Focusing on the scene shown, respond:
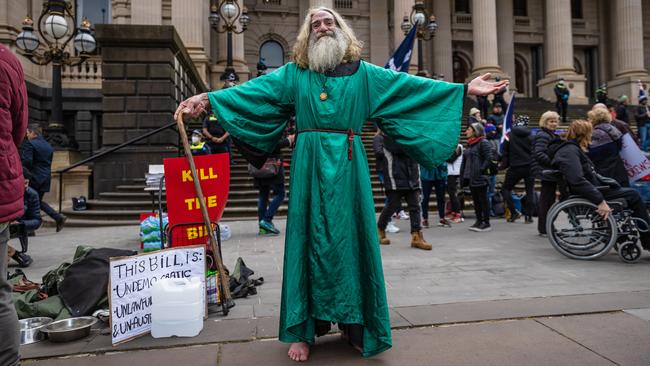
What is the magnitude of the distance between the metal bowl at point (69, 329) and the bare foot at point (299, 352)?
152cm

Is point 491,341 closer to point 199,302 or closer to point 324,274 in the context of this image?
point 324,274

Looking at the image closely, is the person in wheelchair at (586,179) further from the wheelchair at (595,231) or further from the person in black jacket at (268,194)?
the person in black jacket at (268,194)

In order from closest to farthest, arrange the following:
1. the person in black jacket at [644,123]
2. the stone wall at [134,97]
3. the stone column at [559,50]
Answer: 1. the stone wall at [134,97]
2. the person in black jacket at [644,123]
3. the stone column at [559,50]

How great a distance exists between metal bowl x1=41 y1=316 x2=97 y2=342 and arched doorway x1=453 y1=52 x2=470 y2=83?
3217 centimetres

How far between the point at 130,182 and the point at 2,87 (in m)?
9.47

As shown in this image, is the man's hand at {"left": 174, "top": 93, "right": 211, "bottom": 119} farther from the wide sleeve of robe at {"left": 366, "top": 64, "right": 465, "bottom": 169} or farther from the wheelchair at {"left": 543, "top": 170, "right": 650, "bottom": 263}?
the wheelchair at {"left": 543, "top": 170, "right": 650, "bottom": 263}

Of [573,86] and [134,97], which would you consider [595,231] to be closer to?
[134,97]

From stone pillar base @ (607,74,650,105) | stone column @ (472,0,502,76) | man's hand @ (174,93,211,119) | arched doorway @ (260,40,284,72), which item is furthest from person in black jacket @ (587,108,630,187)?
stone pillar base @ (607,74,650,105)

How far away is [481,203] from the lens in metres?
8.06

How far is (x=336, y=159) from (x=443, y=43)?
30.3m

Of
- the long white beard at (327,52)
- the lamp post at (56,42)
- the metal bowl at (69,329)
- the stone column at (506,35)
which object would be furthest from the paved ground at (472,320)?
the stone column at (506,35)

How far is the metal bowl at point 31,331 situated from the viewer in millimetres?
3205

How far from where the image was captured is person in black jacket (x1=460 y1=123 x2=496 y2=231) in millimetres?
7902

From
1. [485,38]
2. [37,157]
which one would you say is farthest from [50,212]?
[485,38]
